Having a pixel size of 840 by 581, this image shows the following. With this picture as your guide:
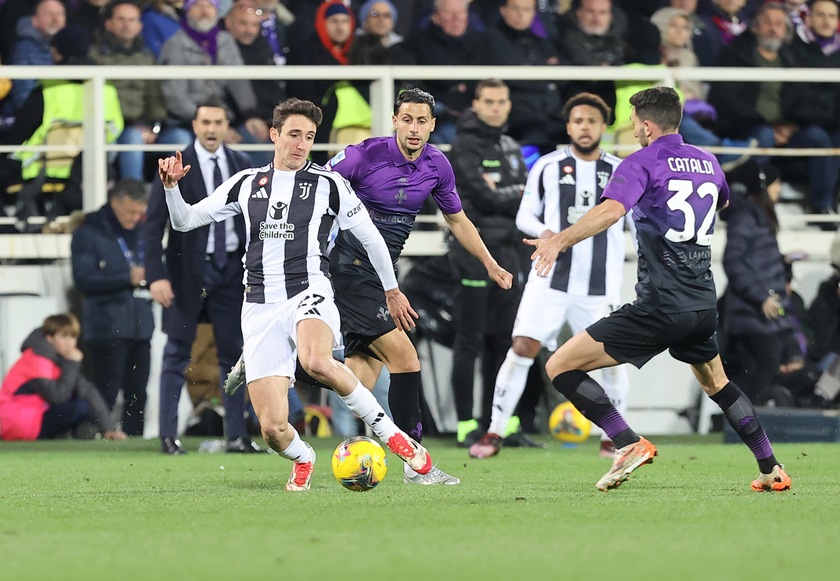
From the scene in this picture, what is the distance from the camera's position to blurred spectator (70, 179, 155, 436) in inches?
382

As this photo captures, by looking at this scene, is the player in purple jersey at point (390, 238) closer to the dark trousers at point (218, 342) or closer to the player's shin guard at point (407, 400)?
the player's shin guard at point (407, 400)

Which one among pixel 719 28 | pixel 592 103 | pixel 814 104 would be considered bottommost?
pixel 592 103

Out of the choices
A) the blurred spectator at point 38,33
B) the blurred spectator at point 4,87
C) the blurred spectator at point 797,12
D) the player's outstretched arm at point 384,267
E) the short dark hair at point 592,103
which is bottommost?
the player's outstretched arm at point 384,267

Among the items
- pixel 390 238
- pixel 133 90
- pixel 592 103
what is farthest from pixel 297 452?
pixel 133 90

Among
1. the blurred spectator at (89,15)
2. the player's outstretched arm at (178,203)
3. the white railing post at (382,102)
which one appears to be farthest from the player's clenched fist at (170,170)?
the blurred spectator at (89,15)

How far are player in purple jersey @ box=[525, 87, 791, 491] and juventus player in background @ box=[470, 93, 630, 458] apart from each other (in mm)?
2364

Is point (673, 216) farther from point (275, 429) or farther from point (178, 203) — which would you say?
point (178, 203)

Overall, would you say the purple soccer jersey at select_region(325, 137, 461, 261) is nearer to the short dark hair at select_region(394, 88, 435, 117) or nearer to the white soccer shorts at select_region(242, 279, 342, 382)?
the short dark hair at select_region(394, 88, 435, 117)

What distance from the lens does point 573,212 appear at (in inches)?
344

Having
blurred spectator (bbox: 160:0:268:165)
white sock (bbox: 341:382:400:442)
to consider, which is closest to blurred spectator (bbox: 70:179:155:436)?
blurred spectator (bbox: 160:0:268:165)

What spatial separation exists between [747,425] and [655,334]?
639 mm

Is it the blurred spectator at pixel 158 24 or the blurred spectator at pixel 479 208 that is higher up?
the blurred spectator at pixel 158 24

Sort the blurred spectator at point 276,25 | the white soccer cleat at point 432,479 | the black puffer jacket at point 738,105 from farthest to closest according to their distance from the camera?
the black puffer jacket at point 738,105, the blurred spectator at point 276,25, the white soccer cleat at point 432,479

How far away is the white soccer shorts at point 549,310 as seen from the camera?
340 inches
